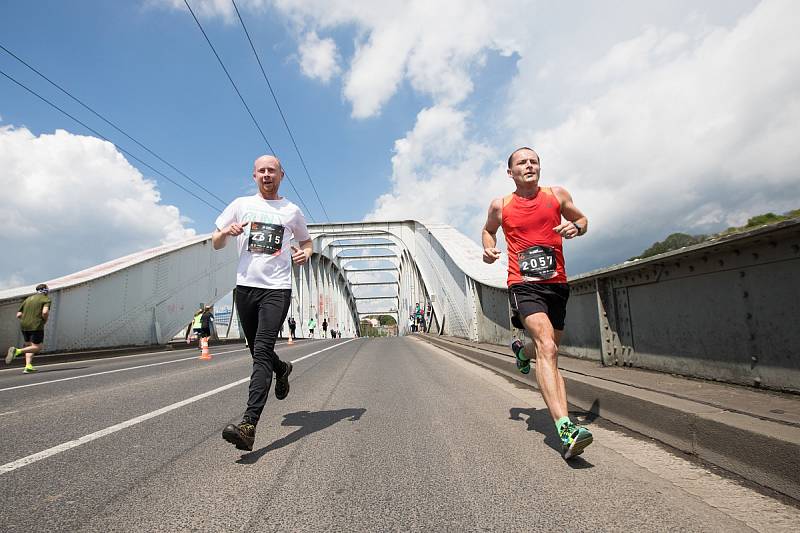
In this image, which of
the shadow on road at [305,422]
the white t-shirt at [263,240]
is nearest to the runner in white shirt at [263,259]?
the white t-shirt at [263,240]

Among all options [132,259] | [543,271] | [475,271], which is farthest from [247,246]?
[132,259]

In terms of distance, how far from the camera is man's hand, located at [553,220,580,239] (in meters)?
2.82

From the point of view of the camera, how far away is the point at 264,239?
3059 mm

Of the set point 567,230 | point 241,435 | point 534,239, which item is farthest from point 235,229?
point 567,230

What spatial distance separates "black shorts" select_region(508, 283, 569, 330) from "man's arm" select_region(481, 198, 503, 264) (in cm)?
34

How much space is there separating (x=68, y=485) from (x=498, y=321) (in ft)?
31.2

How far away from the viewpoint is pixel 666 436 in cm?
264

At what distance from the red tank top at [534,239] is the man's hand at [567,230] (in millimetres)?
56

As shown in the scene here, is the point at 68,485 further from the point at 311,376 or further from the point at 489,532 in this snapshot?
the point at 311,376

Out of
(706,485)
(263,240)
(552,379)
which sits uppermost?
(263,240)

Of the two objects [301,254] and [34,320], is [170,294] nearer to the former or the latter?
[34,320]

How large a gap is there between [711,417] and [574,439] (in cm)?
74

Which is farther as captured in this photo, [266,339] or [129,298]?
[129,298]

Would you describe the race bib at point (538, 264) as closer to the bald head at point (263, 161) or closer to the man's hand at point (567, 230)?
the man's hand at point (567, 230)
